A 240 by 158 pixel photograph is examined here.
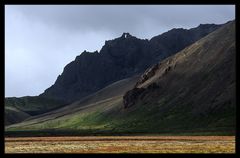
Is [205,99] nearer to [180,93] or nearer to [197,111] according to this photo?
[197,111]

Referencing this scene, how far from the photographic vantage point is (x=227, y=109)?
166m

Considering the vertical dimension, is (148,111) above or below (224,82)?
below

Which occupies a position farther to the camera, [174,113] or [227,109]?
[174,113]
